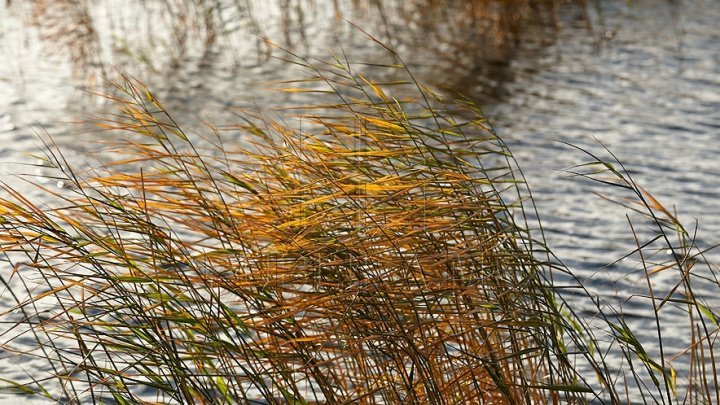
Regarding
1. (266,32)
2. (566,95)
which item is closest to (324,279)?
(566,95)

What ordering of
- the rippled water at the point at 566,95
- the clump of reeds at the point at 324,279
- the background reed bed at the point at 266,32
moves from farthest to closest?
the background reed bed at the point at 266,32 < the rippled water at the point at 566,95 < the clump of reeds at the point at 324,279

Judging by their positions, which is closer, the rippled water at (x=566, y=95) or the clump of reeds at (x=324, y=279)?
the clump of reeds at (x=324, y=279)

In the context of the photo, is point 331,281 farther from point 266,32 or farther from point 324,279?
point 266,32

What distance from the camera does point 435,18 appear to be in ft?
34.2

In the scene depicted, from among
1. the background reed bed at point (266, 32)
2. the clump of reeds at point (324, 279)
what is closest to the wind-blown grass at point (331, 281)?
the clump of reeds at point (324, 279)

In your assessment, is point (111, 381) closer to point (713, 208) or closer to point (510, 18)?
point (713, 208)

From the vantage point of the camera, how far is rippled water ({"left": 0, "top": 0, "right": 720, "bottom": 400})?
6.30 meters

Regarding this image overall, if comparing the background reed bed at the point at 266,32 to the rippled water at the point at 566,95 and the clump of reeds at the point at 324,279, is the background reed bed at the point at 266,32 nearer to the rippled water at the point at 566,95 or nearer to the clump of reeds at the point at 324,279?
the rippled water at the point at 566,95

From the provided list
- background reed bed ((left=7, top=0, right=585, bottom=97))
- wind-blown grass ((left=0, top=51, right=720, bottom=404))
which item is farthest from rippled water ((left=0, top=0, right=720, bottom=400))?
wind-blown grass ((left=0, top=51, right=720, bottom=404))

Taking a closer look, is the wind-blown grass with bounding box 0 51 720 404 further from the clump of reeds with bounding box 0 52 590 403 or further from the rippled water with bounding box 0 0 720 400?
the rippled water with bounding box 0 0 720 400

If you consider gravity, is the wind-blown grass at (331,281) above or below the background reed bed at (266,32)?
below

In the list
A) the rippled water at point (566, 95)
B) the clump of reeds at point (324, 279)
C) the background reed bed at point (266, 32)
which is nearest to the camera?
the clump of reeds at point (324, 279)

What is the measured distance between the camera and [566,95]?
868 cm

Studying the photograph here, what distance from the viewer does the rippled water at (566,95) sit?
6.30 m
